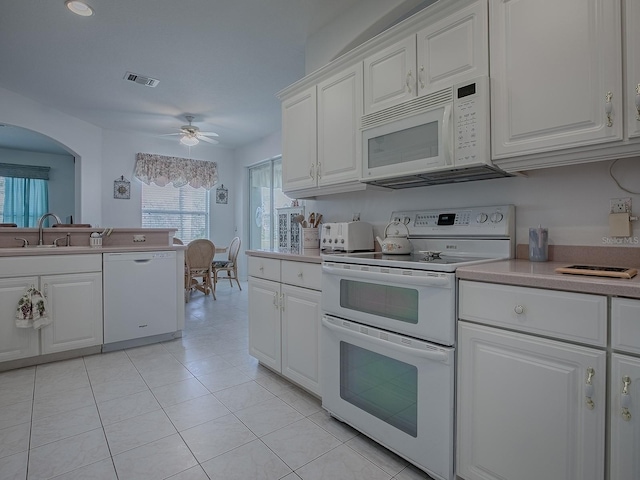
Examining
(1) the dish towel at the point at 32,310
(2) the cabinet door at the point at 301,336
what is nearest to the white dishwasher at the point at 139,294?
(1) the dish towel at the point at 32,310

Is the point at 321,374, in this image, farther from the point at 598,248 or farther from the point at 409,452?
the point at 598,248

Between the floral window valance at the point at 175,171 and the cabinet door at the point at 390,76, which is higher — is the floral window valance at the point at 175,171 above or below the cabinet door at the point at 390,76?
above

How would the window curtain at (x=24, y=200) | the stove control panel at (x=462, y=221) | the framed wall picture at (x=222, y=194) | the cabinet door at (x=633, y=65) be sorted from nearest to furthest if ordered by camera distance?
the cabinet door at (x=633, y=65) → the stove control panel at (x=462, y=221) → the window curtain at (x=24, y=200) → the framed wall picture at (x=222, y=194)

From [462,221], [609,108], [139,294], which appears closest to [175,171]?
[139,294]

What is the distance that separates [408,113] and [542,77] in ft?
1.99

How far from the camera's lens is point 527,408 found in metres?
1.19

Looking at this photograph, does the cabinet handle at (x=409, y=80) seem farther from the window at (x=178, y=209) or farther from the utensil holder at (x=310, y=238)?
the window at (x=178, y=209)

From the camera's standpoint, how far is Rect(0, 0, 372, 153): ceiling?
2.70 metres

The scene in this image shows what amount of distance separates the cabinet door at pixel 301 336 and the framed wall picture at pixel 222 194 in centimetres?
537

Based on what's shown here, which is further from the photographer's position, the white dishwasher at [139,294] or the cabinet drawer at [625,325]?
the white dishwasher at [139,294]

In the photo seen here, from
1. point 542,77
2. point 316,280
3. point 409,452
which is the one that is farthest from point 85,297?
point 542,77

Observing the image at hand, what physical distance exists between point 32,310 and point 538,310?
3244 mm

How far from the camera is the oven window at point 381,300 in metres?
1.52

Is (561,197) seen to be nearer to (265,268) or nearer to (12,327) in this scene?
(265,268)
